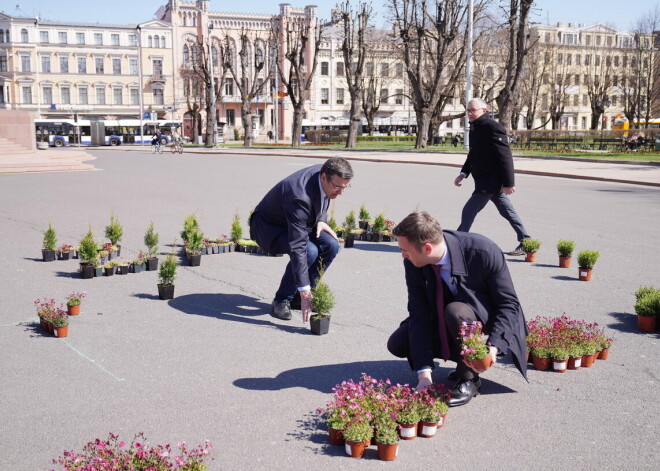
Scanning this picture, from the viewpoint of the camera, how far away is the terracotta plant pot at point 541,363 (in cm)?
537

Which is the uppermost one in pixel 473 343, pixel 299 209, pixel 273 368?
pixel 299 209

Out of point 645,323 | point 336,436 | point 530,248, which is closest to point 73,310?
point 336,436

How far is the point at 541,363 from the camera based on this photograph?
17.7 ft

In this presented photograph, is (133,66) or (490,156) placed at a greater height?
(133,66)

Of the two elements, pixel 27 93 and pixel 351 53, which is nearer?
pixel 351 53

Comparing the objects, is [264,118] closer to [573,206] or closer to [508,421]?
[573,206]

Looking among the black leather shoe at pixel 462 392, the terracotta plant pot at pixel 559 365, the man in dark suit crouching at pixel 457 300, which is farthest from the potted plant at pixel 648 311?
the black leather shoe at pixel 462 392

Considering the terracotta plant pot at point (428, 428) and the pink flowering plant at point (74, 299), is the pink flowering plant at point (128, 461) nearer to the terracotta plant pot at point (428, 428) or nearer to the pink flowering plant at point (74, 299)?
the terracotta plant pot at point (428, 428)

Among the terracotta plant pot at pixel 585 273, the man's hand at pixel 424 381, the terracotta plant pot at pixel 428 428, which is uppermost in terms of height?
the man's hand at pixel 424 381

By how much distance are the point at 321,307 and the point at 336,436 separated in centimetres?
219

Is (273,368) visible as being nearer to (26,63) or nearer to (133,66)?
(26,63)

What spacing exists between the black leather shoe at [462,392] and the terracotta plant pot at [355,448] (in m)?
0.87

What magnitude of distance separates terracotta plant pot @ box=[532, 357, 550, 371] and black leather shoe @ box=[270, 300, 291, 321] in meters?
2.47

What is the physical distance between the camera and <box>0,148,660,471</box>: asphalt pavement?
13.7ft
